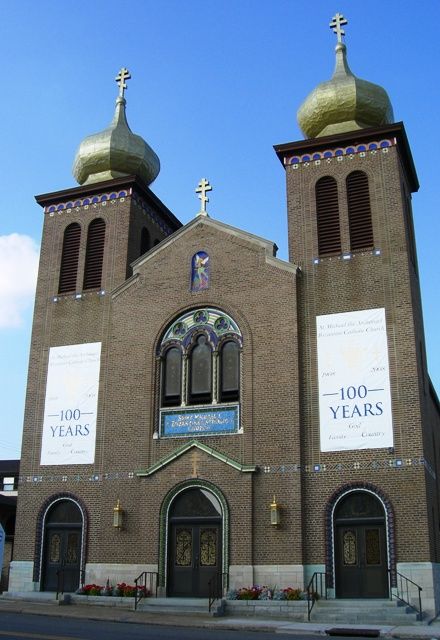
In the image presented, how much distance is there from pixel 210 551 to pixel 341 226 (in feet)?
37.1

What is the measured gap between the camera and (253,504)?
75.3 ft

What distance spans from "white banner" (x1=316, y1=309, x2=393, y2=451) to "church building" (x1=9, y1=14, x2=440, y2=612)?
6 centimetres

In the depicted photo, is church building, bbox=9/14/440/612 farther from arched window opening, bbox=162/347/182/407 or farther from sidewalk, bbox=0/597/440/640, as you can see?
sidewalk, bbox=0/597/440/640

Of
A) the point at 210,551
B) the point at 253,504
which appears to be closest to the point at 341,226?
the point at 253,504

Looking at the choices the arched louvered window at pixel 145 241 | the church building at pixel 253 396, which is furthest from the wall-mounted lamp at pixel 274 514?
the arched louvered window at pixel 145 241

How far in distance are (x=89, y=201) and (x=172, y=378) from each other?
892 centimetres

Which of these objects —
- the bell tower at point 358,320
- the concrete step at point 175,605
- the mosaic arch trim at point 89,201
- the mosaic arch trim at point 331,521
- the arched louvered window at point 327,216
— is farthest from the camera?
the mosaic arch trim at point 89,201

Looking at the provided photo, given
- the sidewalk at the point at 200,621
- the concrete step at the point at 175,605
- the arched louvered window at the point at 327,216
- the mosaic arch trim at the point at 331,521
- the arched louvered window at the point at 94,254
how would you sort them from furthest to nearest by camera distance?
the arched louvered window at the point at 94,254 → the arched louvered window at the point at 327,216 → the mosaic arch trim at the point at 331,521 → the concrete step at the point at 175,605 → the sidewalk at the point at 200,621

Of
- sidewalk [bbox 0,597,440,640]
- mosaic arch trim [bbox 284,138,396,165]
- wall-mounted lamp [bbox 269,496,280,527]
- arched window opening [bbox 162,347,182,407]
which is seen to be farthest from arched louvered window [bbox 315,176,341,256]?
sidewalk [bbox 0,597,440,640]

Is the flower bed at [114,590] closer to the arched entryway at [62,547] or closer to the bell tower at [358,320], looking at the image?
the arched entryway at [62,547]

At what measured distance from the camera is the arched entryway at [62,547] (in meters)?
25.2

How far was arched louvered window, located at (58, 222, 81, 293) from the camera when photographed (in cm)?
2948

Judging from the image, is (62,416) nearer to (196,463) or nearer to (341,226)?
(196,463)

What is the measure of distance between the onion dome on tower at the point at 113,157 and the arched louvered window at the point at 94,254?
2.19m
